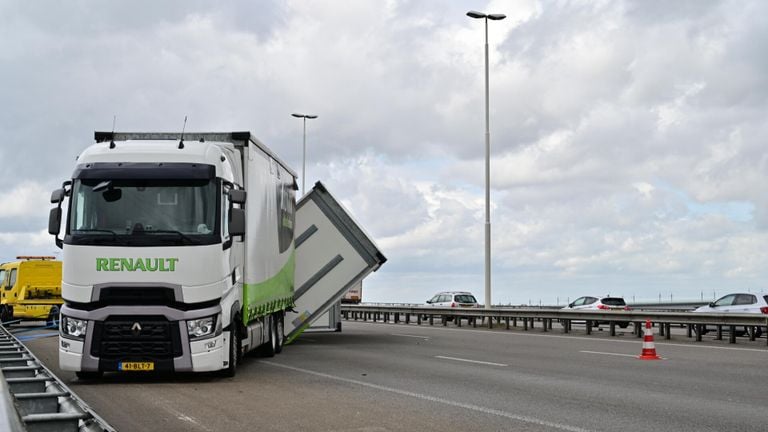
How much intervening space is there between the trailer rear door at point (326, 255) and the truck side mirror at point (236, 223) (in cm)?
779

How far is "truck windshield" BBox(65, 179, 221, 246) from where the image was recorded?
12305 mm

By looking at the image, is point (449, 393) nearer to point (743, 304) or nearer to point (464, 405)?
point (464, 405)

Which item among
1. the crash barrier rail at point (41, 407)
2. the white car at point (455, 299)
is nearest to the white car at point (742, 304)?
the white car at point (455, 299)

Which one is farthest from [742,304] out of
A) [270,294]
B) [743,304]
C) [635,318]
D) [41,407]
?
[41,407]

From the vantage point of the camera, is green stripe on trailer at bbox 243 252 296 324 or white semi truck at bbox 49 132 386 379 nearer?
white semi truck at bbox 49 132 386 379

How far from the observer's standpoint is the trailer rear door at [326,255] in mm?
20484

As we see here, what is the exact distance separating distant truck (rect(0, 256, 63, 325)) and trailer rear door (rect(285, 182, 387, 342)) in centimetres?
1618

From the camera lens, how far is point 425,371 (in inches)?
575

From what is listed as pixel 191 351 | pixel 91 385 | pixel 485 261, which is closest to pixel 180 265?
pixel 191 351

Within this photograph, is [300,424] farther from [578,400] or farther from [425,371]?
[425,371]

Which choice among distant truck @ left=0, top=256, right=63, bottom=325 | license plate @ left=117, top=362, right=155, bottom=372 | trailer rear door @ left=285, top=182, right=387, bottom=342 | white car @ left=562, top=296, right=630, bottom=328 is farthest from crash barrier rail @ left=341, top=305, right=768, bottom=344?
license plate @ left=117, top=362, right=155, bottom=372

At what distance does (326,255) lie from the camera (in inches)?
813

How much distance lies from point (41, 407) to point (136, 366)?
4.03m

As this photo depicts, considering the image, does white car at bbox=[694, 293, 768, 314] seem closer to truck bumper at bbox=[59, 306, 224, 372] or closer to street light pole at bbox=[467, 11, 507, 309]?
street light pole at bbox=[467, 11, 507, 309]
